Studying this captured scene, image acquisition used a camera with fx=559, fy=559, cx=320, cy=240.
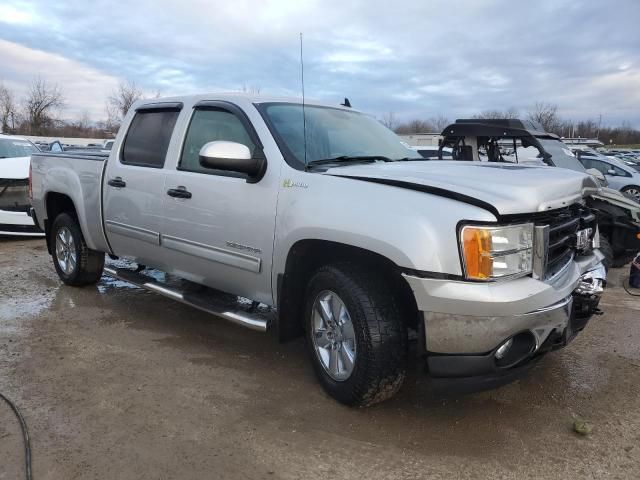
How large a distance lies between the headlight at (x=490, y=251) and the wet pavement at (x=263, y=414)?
78cm

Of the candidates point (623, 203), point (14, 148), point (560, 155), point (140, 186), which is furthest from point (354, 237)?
point (14, 148)

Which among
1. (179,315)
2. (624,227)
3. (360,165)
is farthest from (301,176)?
(624,227)

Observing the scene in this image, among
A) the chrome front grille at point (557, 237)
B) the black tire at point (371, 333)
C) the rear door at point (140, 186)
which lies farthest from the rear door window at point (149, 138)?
the chrome front grille at point (557, 237)

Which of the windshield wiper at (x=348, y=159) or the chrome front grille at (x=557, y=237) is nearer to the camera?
the chrome front grille at (x=557, y=237)

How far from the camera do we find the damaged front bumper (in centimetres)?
269

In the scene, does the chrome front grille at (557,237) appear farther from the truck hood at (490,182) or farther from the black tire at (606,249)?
the black tire at (606,249)

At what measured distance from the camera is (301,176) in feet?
11.2

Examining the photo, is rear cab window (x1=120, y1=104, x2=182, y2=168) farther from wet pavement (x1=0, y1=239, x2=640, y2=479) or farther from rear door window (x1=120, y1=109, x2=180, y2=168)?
wet pavement (x1=0, y1=239, x2=640, y2=479)

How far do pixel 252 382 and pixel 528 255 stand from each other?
77.6 inches

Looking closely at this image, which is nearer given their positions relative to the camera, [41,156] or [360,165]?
[360,165]

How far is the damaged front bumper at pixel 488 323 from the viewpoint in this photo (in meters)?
2.69

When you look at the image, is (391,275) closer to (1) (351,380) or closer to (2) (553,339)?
(1) (351,380)

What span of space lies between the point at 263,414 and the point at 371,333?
0.86m

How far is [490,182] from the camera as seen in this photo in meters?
2.98
